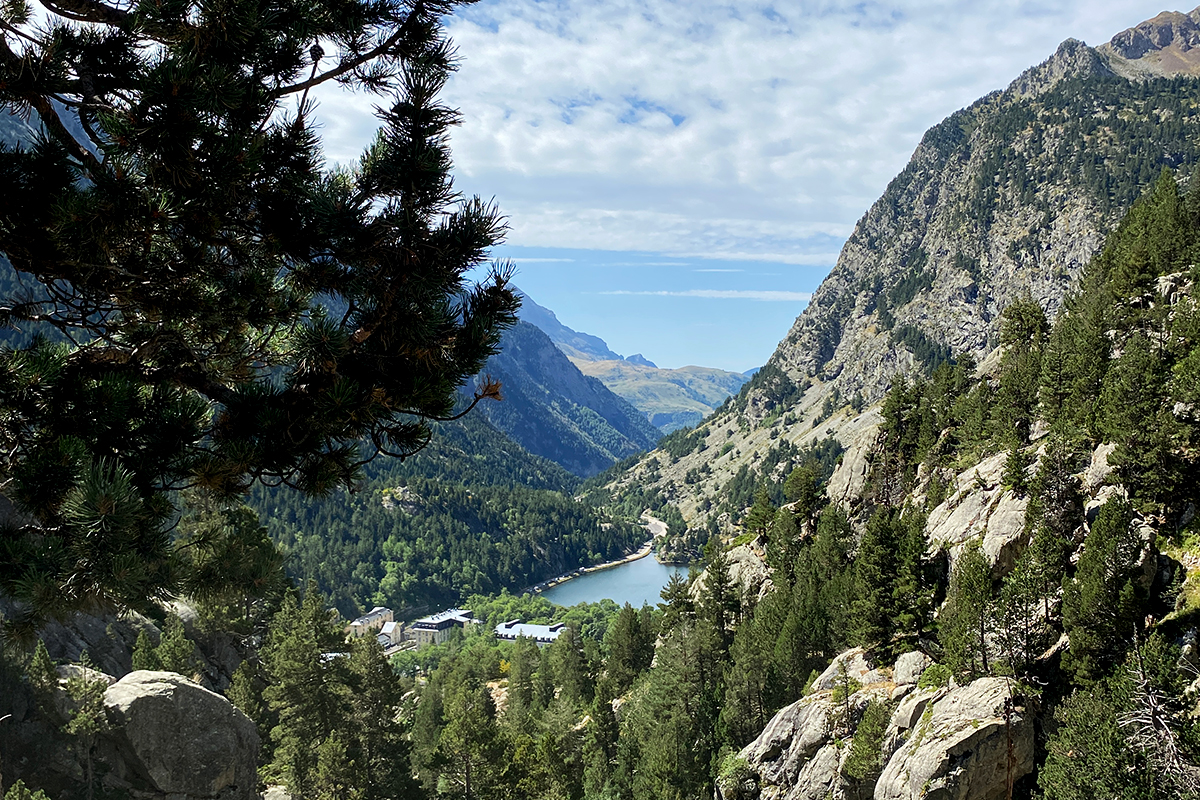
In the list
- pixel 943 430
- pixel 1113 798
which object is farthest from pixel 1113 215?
pixel 1113 798

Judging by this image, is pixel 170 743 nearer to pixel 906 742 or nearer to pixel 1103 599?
pixel 906 742

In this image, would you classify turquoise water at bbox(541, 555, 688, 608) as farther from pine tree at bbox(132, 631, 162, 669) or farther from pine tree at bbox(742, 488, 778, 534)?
pine tree at bbox(132, 631, 162, 669)

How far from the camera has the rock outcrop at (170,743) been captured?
2473 centimetres

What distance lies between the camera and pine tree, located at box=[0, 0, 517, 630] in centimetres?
642

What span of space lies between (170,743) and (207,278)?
24.8 meters

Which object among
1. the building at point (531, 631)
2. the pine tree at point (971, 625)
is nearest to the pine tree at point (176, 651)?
the pine tree at point (971, 625)

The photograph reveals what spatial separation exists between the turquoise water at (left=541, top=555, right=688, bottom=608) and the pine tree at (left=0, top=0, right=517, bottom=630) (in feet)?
498

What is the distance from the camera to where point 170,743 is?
81.6 ft

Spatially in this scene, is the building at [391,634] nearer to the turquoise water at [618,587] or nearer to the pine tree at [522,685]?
the turquoise water at [618,587]

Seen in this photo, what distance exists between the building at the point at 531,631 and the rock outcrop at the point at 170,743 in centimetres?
9791

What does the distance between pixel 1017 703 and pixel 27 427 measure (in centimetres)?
2650

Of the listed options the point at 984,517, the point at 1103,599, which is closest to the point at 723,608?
the point at 984,517

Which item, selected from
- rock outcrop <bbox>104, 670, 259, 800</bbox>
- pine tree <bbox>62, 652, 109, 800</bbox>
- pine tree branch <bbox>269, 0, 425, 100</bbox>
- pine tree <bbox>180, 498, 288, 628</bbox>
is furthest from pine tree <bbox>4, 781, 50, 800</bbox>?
pine tree branch <bbox>269, 0, 425, 100</bbox>

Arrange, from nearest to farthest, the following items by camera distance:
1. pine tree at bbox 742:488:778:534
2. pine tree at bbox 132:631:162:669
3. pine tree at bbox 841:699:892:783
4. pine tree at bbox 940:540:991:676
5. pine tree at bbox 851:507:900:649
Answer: pine tree at bbox 940:540:991:676, pine tree at bbox 841:699:892:783, pine tree at bbox 132:631:162:669, pine tree at bbox 851:507:900:649, pine tree at bbox 742:488:778:534
